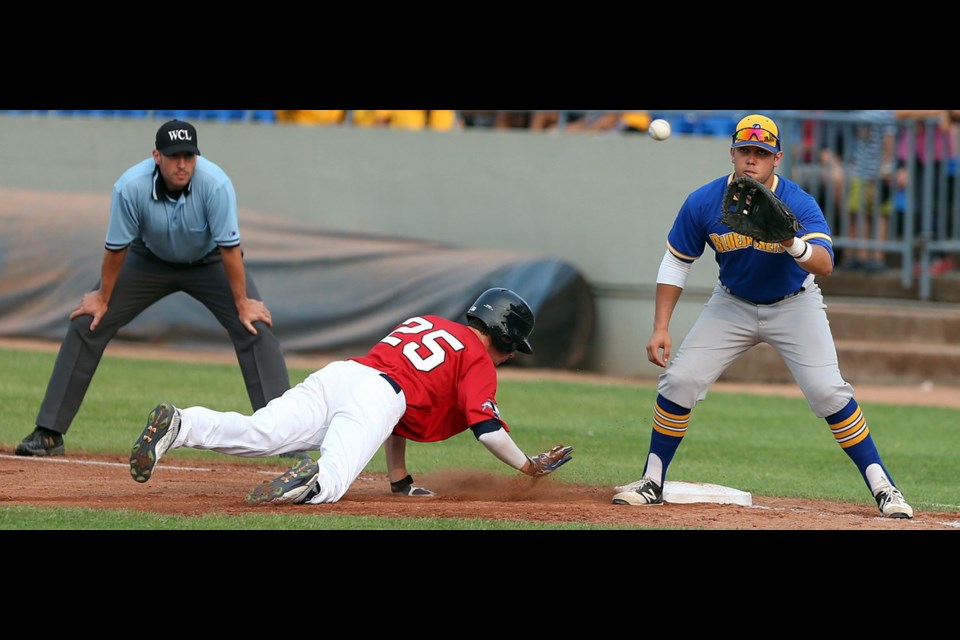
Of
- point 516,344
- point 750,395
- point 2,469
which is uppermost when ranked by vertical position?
point 516,344

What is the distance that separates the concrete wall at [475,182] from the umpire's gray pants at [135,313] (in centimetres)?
726

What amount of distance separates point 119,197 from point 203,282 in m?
0.81

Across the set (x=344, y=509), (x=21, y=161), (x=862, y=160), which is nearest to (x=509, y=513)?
(x=344, y=509)

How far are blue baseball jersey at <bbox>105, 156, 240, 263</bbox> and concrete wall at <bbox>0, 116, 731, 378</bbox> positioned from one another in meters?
A: 7.70

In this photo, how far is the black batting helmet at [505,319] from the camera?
7.63 metres

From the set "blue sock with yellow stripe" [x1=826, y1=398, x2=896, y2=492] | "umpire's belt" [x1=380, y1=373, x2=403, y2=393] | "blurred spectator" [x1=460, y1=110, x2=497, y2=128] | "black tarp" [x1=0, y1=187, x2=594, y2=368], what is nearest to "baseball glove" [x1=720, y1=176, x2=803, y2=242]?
"blue sock with yellow stripe" [x1=826, y1=398, x2=896, y2=492]

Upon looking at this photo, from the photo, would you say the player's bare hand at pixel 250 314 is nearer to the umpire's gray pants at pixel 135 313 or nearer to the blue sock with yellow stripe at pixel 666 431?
the umpire's gray pants at pixel 135 313

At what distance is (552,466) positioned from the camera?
7.45 meters

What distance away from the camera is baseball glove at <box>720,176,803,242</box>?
7.10 metres

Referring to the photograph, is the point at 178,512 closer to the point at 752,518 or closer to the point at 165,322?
the point at 752,518

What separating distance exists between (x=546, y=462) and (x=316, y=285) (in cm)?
876

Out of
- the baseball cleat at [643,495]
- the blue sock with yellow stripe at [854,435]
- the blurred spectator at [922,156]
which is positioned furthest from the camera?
the blurred spectator at [922,156]

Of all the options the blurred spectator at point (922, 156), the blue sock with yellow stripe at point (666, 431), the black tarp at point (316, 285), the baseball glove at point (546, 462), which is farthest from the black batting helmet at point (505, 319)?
the blurred spectator at point (922, 156)

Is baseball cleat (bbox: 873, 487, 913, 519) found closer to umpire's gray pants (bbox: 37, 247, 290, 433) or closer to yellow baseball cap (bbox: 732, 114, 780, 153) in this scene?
yellow baseball cap (bbox: 732, 114, 780, 153)
